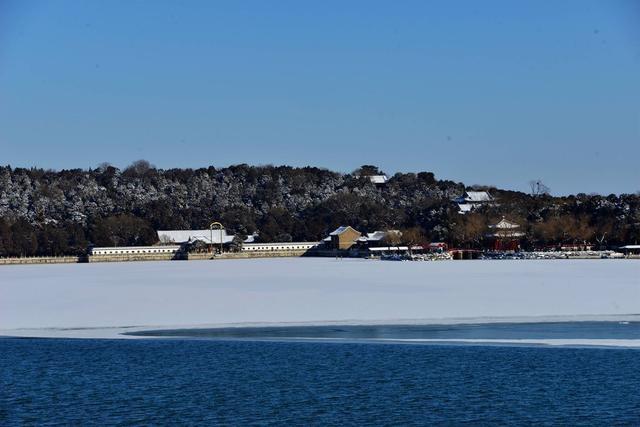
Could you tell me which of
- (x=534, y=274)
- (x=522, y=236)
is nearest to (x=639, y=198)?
(x=522, y=236)

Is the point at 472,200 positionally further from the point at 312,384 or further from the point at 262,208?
the point at 312,384

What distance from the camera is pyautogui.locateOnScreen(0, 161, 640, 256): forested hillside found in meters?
96.5

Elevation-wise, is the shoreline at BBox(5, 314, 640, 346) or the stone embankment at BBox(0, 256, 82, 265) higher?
the stone embankment at BBox(0, 256, 82, 265)

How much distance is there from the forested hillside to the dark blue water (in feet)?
234

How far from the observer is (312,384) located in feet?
62.6

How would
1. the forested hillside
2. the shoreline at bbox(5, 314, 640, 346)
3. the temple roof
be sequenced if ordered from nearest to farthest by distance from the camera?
1. the shoreline at bbox(5, 314, 640, 346)
2. the forested hillside
3. the temple roof

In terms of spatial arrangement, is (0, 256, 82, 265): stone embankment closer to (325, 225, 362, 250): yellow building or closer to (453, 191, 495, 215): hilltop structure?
(325, 225, 362, 250): yellow building

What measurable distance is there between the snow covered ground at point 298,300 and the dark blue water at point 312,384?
3.51m

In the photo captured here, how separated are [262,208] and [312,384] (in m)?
114

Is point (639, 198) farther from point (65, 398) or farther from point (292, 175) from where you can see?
point (65, 398)

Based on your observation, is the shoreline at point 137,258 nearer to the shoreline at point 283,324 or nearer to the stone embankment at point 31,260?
the stone embankment at point 31,260

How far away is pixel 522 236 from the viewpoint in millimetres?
95375

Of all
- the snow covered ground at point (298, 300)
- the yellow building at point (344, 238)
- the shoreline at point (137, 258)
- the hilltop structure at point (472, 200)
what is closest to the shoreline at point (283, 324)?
the snow covered ground at point (298, 300)

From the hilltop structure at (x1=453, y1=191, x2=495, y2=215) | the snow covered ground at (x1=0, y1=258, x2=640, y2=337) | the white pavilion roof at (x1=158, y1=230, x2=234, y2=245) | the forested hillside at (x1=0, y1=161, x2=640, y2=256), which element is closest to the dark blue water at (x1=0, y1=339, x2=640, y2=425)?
the snow covered ground at (x1=0, y1=258, x2=640, y2=337)
